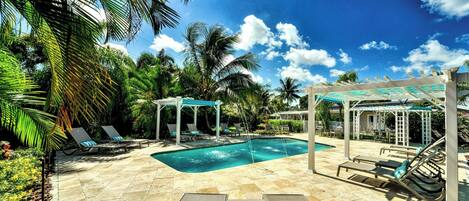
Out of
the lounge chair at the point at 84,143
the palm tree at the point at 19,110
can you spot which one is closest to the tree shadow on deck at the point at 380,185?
the palm tree at the point at 19,110

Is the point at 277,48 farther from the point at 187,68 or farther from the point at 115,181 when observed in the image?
the point at 115,181

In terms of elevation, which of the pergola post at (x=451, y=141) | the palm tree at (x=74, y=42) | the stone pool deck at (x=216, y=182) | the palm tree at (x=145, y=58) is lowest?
the stone pool deck at (x=216, y=182)

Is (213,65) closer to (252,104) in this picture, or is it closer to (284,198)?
(252,104)

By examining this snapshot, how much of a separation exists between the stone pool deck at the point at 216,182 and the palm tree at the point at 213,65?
8932mm

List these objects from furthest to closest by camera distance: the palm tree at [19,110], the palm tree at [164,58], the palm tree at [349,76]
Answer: the palm tree at [164,58] → the palm tree at [349,76] → the palm tree at [19,110]

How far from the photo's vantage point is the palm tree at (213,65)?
1498 cm

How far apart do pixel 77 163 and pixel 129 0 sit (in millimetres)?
6570

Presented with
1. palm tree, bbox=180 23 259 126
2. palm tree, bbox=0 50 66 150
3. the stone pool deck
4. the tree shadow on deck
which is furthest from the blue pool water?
palm tree, bbox=180 23 259 126

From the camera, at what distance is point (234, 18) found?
12766 mm

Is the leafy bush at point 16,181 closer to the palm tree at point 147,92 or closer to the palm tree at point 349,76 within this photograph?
the palm tree at point 147,92

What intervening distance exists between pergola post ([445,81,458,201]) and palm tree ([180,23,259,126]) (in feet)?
38.2

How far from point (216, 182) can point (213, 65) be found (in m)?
10.8

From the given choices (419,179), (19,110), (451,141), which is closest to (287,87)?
(419,179)

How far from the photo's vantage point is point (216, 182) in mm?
5086
